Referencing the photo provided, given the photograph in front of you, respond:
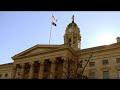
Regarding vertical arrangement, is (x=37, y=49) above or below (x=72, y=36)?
below

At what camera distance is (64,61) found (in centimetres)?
3984

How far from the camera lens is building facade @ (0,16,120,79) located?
39469mm

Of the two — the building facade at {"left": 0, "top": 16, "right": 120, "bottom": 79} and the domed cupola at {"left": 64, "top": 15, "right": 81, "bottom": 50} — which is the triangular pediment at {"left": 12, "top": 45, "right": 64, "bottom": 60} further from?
the domed cupola at {"left": 64, "top": 15, "right": 81, "bottom": 50}

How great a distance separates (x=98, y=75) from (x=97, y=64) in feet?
7.56

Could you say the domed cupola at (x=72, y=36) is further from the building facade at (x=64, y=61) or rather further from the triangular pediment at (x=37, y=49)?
the triangular pediment at (x=37, y=49)

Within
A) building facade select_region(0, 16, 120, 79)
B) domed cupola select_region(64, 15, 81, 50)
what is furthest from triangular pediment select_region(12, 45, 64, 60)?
domed cupola select_region(64, 15, 81, 50)

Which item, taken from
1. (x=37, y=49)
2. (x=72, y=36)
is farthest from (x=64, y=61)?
(x=72, y=36)

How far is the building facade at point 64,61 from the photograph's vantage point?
129 ft

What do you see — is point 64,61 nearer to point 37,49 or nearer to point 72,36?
point 37,49
